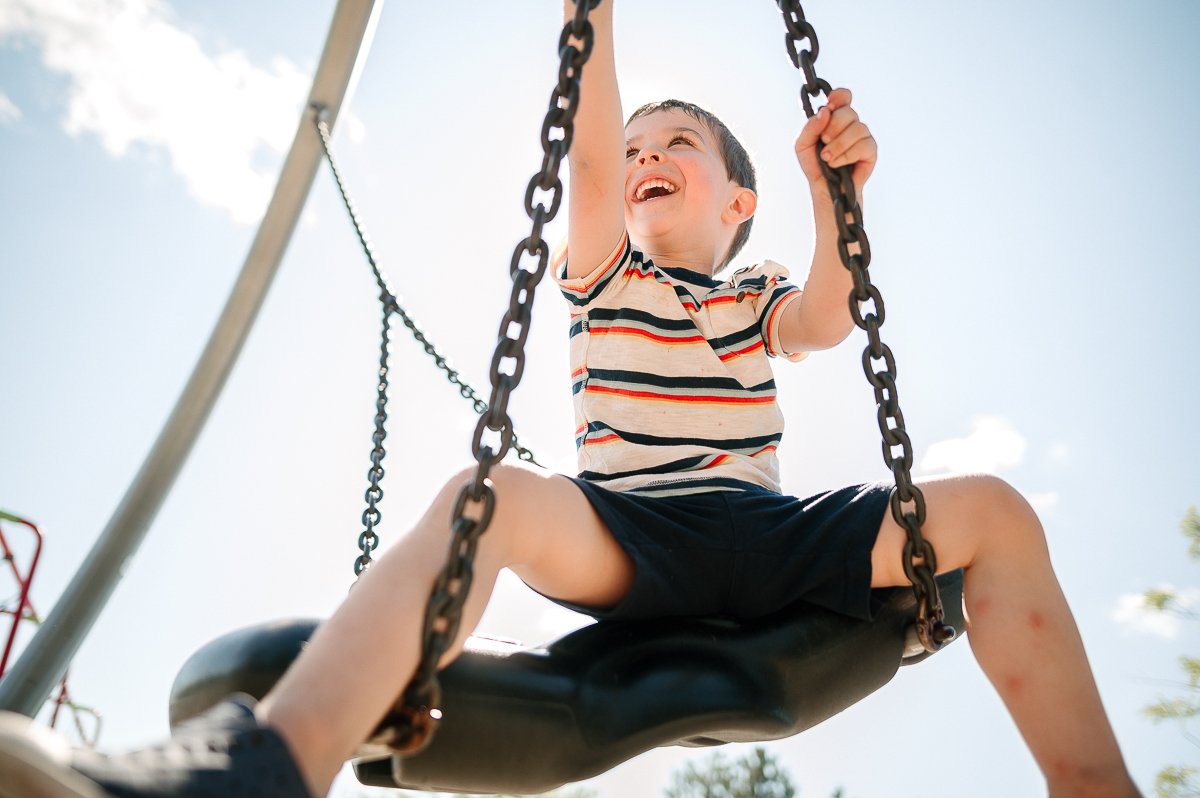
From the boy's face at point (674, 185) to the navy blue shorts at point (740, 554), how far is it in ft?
2.69

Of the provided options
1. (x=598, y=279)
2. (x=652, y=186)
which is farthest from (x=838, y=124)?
(x=652, y=186)

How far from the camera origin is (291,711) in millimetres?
994

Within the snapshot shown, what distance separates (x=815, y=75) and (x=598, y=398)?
2.09ft

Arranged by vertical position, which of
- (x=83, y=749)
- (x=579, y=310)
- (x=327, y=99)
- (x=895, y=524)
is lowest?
(x=83, y=749)

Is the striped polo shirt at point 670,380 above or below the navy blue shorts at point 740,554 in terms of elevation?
above

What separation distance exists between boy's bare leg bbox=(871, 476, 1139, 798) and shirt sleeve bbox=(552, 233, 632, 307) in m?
0.66

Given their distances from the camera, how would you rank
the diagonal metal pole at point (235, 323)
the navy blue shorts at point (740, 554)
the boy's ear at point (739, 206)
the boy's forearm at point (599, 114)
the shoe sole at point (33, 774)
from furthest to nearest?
the diagonal metal pole at point (235, 323)
the boy's ear at point (739, 206)
the boy's forearm at point (599, 114)
the navy blue shorts at point (740, 554)
the shoe sole at point (33, 774)

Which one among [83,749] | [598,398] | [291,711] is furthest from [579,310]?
[83,749]

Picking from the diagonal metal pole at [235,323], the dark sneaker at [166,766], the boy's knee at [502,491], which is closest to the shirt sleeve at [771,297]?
the boy's knee at [502,491]

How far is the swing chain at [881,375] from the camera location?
4.68ft

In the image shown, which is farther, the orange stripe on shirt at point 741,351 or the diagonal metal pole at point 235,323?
the diagonal metal pole at point 235,323

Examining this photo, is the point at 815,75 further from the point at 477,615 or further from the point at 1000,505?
the point at 477,615

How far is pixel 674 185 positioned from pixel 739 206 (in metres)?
0.27

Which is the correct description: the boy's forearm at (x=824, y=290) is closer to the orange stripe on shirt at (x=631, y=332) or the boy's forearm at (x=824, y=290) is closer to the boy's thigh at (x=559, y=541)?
the orange stripe on shirt at (x=631, y=332)
